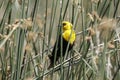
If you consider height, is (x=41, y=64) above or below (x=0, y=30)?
below

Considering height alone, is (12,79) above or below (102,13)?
below

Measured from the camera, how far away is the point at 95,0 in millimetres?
1692

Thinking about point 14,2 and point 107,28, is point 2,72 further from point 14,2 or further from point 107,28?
point 107,28

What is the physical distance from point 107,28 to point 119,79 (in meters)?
0.99

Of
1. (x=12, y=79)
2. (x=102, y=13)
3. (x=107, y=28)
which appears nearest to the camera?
(x=107, y=28)

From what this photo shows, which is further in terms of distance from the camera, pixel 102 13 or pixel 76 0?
pixel 102 13

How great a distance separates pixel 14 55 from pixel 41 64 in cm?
22

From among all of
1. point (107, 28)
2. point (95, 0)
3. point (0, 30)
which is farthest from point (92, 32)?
point (0, 30)

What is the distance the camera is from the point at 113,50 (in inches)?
74.0

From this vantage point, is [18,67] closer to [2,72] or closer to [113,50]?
[2,72]

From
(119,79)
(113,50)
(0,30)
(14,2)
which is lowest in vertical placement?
(119,79)

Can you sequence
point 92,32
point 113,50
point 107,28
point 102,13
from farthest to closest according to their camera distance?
point 102,13, point 113,50, point 92,32, point 107,28

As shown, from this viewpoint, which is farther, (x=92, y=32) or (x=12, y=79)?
(x=12, y=79)

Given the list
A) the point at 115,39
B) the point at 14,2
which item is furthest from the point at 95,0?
the point at 14,2
